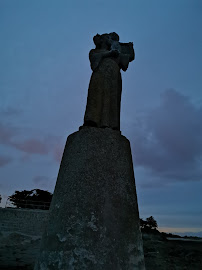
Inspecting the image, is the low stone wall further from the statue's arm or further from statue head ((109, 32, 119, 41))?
statue head ((109, 32, 119, 41))

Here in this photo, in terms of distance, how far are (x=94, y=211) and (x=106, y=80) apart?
181 cm

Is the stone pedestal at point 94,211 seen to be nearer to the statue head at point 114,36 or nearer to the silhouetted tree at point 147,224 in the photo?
the statue head at point 114,36

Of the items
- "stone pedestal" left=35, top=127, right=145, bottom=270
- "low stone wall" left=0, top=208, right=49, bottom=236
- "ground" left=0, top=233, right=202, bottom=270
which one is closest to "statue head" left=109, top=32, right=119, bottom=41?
"stone pedestal" left=35, top=127, right=145, bottom=270

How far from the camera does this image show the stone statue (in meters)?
2.91

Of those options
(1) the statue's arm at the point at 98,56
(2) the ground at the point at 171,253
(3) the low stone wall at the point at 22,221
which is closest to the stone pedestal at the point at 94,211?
(1) the statue's arm at the point at 98,56

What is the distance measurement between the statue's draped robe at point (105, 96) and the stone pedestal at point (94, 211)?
0.82 feet

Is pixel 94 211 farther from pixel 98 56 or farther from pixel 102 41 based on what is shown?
pixel 102 41

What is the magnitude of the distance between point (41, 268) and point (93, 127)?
1538 mm

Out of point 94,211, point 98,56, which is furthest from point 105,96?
point 94,211

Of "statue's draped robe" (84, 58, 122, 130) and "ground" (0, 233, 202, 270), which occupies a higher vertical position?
"statue's draped robe" (84, 58, 122, 130)

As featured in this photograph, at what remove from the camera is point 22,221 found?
623 inches

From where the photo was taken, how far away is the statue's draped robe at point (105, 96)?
2887mm

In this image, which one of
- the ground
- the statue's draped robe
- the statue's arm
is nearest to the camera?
the statue's draped robe

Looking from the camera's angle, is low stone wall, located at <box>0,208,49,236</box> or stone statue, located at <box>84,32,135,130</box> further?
low stone wall, located at <box>0,208,49,236</box>
